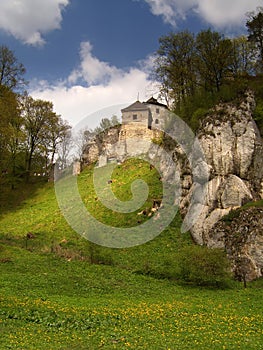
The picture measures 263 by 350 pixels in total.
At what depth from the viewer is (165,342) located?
11391 millimetres

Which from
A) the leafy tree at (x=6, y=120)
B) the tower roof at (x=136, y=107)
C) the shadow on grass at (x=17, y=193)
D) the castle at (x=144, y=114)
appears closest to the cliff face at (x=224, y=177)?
the leafy tree at (x=6, y=120)

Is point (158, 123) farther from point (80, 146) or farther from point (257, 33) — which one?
point (257, 33)

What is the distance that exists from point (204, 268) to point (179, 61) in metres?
32.6

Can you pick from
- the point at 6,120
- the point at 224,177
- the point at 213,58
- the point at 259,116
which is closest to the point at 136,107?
the point at 213,58

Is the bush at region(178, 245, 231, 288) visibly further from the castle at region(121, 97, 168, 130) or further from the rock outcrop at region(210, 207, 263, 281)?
the castle at region(121, 97, 168, 130)

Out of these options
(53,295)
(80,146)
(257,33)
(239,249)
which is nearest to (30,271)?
(53,295)

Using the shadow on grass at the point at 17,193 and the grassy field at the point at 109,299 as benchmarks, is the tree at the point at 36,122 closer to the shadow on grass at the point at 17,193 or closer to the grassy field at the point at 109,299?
the shadow on grass at the point at 17,193

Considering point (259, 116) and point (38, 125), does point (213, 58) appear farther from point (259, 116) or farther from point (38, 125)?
point (38, 125)

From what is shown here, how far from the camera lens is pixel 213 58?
40812mm

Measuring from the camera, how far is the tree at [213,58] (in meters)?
40.6

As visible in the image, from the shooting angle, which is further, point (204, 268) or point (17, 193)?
point (17, 193)

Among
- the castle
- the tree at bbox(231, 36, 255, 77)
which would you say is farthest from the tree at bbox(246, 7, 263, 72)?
the castle

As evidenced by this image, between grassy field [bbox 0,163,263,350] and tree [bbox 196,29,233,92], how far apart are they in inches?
709

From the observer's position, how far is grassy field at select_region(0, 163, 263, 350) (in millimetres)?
11609
